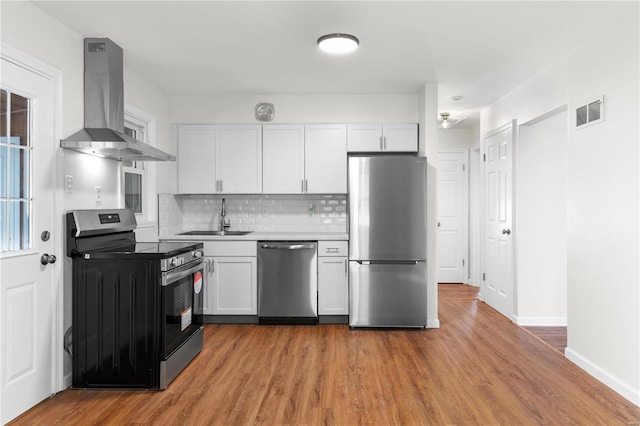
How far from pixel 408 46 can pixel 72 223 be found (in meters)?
2.78

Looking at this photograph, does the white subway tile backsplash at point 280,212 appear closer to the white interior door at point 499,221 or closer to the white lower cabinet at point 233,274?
the white lower cabinet at point 233,274

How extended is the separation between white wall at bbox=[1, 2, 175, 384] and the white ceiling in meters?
0.12

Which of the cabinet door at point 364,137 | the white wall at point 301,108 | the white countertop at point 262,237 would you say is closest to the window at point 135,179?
the white countertop at point 262,237

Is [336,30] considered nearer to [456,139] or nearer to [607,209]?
[607,209]

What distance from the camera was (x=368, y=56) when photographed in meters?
3.47

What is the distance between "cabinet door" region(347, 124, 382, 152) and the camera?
4.62m

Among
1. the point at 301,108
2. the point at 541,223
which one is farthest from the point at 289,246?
the point at 541,223

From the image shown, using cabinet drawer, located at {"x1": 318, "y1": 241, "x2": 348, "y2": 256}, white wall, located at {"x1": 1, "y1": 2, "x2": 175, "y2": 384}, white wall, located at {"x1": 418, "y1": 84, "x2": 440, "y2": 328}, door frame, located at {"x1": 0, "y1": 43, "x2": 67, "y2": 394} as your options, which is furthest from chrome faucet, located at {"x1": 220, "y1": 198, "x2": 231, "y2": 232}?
white wall, located at {"x1": 418, "y1": 84, "x2": 440, "y2": 328}

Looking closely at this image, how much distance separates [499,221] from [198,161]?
355 centimetres

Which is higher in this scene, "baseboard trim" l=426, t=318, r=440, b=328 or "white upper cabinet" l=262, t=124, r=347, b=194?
"white upper cabinet" l=262, t=124, r=347, b=194

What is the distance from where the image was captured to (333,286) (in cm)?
429

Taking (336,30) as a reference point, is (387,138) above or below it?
below

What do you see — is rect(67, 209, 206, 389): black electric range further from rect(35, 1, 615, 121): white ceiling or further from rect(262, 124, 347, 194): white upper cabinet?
rect(262, 124, 347, 194): white upper cabinet

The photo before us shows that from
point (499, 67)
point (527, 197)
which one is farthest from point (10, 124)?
point (527, 197)
